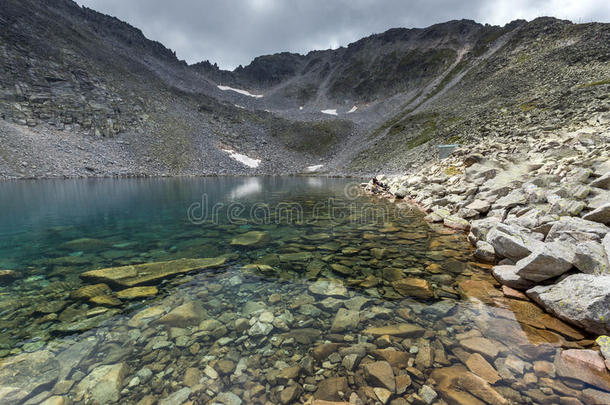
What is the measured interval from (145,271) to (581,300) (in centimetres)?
1023

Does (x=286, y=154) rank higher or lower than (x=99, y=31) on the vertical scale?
lower

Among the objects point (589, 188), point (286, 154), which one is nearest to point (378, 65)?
point (286, 154)

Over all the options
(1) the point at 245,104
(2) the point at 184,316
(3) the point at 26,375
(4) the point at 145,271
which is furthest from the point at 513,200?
(1) the point at 245,104

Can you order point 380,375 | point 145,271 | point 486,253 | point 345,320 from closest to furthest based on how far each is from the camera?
point 380,375 < point 345,320 < point 145,271 < point 486,253

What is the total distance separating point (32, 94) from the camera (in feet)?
183

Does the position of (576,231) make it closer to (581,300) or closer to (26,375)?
(581,300)

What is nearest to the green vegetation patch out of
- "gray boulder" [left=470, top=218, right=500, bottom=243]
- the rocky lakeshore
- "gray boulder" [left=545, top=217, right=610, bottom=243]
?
the rocky lakeshore

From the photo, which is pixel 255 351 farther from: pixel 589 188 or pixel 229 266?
pixel 589 188

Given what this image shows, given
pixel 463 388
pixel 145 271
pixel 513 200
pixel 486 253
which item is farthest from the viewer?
pixel 513 200

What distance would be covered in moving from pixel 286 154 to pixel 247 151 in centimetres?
1439

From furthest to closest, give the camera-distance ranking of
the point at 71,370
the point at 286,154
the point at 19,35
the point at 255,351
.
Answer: the point at 286,154 < the point at 19,35 < the point at 255,351 < the point at 71,370

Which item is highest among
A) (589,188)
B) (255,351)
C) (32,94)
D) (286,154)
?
(32,94)

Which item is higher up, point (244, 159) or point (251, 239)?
point (244, 159)

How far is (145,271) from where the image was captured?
7.27 m
